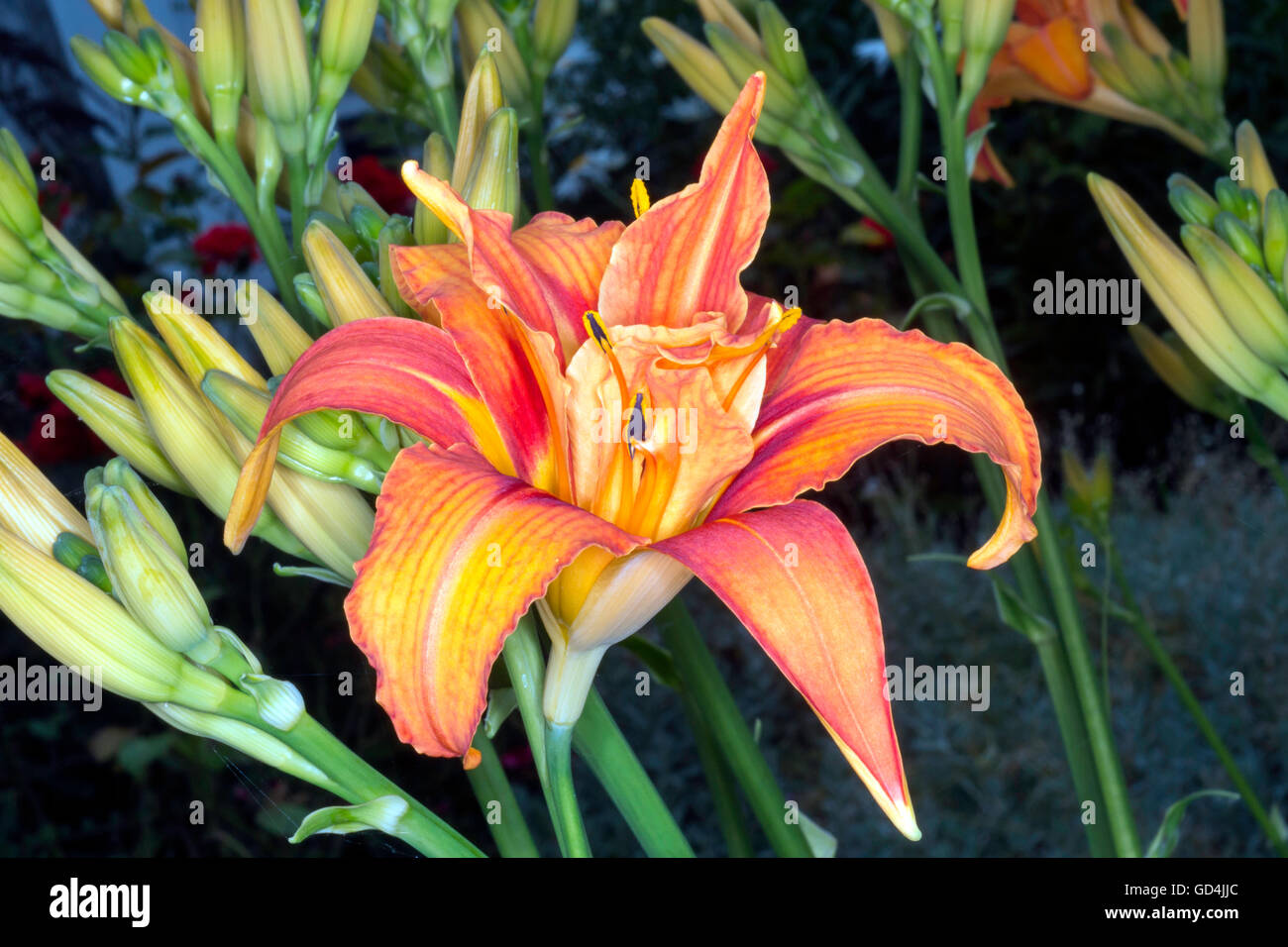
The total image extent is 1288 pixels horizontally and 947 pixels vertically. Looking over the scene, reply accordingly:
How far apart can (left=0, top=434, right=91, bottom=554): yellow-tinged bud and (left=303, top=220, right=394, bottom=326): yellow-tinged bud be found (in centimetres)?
10

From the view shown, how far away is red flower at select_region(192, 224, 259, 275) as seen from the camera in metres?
Result: 0.89

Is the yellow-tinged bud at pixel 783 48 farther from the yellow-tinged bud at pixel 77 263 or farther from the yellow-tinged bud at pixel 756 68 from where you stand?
the yellow-tinged bud at pixel 77 263

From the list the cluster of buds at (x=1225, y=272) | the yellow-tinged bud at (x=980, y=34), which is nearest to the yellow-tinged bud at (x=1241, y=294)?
the cluster of buds at (x=1225, y=272)

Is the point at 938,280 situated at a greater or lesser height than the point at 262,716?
greater

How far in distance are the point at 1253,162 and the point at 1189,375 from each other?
14 cm

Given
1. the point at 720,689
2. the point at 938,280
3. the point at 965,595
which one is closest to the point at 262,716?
the point at 720,689

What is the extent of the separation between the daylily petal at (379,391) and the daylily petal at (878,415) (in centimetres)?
7

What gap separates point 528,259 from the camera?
A: 33 centimetres

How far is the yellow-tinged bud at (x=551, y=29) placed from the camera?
1.76ft

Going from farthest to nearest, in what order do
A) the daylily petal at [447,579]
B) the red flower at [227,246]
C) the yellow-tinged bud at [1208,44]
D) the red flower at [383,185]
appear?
the red flower at [227,246]
the red flower at [383,185]
the yellow-tinged bud at [1208,44]
the daylily petal at [447,579]

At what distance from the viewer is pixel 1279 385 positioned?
1.52 feet

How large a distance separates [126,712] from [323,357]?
0.77 meters

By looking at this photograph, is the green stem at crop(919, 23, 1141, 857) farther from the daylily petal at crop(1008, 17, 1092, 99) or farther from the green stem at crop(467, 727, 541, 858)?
the green stem at crop(467, 727, 541, 858)
